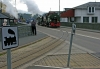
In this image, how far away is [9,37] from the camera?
4.30 metres

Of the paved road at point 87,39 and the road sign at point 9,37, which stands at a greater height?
the road sign at point 9,37

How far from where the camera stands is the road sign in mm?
4203

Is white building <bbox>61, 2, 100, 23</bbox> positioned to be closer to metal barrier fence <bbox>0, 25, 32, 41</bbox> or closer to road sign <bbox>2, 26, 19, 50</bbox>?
metal barrier fence <bbox>0, 25, 32, 41</bbox>


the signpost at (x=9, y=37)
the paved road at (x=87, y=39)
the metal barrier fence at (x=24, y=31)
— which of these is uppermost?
the signpost at (x=9, y=37)

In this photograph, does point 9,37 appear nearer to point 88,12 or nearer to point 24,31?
point 24,31

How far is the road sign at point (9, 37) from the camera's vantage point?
4.20 m

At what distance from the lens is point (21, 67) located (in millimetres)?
8055

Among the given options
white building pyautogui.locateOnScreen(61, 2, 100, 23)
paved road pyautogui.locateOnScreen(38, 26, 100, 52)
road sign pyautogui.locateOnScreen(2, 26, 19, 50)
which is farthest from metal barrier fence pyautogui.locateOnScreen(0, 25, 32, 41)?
white building pyautogui.locateOnScreen(61, 2, 100, 23)

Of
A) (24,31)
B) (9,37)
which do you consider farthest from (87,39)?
(9,37)

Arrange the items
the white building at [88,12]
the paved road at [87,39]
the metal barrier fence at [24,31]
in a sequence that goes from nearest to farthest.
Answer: the paved road at [87,39], the metal barrier fence at [24,31], the white building at [88,12]

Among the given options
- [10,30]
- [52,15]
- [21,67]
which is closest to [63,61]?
[21,67]

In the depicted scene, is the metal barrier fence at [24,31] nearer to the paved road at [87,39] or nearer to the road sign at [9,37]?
the paved road at [87,39]

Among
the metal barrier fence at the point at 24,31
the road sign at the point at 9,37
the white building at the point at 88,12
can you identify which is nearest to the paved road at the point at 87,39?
the metal barrier fence at the point at 24,31

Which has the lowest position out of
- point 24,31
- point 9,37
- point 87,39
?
point 87,39
